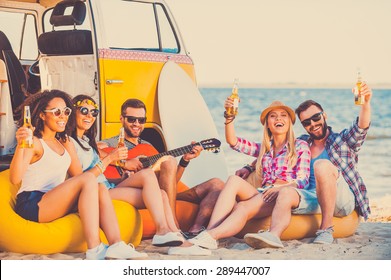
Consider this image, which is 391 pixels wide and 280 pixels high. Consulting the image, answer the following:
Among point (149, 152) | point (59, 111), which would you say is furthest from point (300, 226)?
point (59, 111)

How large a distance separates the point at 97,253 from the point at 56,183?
0.44 m

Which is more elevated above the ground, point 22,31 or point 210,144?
point 22,31

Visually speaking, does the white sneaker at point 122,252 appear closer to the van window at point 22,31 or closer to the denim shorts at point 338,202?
the denim shorts at point 338,202

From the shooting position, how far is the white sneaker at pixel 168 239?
14.0 ft

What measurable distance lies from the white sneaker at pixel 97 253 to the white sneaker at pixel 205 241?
52 centimetres

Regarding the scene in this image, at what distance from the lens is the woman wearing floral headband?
4.32 metres

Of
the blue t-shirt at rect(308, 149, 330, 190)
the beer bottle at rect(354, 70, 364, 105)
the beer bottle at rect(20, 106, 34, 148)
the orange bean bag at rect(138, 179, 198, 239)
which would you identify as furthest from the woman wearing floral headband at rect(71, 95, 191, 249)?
the beer bottle at rect(354, 70, 364, 105)

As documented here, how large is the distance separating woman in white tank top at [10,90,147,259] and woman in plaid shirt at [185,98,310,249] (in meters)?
0.51

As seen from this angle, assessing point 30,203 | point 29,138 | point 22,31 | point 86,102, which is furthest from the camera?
point 22,31

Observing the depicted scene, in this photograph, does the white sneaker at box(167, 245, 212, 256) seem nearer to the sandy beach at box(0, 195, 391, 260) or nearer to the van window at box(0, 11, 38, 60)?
the sandy beach at box(0, 195, 391, 260)

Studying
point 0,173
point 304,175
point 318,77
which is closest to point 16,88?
point 0,173

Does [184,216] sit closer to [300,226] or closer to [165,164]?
[165,164]

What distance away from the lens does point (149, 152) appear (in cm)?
492

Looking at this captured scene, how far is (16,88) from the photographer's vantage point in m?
5.68
